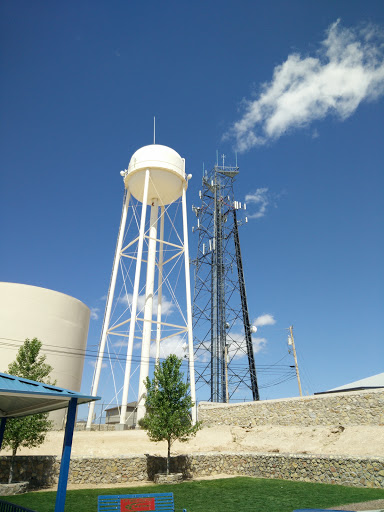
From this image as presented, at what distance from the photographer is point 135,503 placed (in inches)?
329

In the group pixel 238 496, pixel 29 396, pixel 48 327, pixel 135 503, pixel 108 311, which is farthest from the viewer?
pixel 48 327

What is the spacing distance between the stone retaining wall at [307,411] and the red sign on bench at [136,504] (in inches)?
531

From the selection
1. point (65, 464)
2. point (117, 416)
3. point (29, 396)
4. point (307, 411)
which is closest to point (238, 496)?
point (65, 464)

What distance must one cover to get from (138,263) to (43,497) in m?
12.9

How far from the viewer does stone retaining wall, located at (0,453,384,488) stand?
1389 cm

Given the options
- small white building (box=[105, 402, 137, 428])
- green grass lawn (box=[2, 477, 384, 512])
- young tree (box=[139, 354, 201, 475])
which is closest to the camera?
green grass lawn (box=[2, 477, 384, 512])

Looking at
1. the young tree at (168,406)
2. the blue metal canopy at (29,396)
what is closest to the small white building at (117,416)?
the young tree at (168,406)

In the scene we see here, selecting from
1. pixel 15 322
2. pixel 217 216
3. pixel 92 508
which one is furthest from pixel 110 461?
pixel 217 216

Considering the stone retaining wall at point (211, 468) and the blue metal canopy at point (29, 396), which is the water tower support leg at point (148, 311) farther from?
the blue metal canopy at point (29, 396)

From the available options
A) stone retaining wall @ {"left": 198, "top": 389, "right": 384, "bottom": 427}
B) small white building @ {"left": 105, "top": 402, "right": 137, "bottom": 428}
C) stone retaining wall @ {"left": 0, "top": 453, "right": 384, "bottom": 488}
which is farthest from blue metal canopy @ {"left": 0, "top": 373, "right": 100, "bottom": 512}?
small white building @ {"left": 105, "top": 402, "right": 137, "bottom": 428}

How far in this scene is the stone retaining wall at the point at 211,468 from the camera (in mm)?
13891

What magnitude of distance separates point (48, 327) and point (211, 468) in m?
15.0

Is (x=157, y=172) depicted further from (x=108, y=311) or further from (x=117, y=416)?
(x=117, y=416)

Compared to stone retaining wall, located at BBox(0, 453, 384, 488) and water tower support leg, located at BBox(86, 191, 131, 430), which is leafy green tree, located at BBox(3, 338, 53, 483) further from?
water tower support leg, located at BBox(86, 191, 131, 430)
